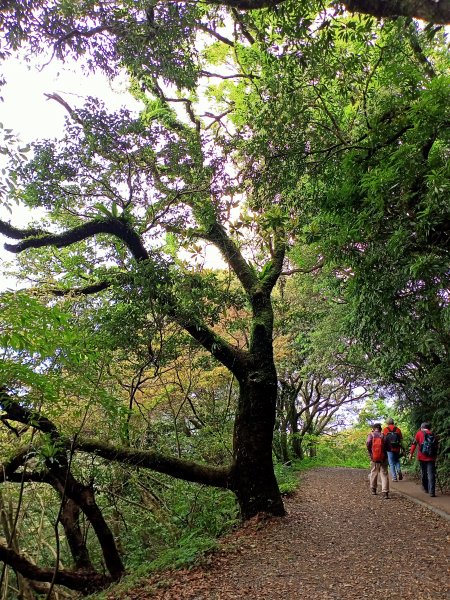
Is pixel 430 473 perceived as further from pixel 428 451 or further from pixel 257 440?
pixel 257 440

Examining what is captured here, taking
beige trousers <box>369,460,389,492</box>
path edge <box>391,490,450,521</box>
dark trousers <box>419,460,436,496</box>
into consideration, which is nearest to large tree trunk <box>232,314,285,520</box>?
path edge <box>391,490,450,521</box>

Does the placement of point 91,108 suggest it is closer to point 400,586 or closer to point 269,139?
point 269,139

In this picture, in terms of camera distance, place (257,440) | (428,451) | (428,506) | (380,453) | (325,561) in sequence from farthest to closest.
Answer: (380,453)
(428,451)
(428,506)
(257,440)
(325,561)

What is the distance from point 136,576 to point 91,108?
675 centimetres

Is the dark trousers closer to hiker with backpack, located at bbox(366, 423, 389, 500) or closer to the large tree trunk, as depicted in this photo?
hiker with backpack, located at bbox(366, 423, 389, 500)

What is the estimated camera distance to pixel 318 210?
677cm

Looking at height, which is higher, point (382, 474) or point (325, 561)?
point (382, 474)

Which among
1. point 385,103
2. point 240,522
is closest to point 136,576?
point 240,522

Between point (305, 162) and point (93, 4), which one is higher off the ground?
point (93, 4)

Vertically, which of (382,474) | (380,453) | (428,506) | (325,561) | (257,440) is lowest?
(325,561)

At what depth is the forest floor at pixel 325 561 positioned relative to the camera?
4734 mm

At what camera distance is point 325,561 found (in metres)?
5.70

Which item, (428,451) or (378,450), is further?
(378,450)

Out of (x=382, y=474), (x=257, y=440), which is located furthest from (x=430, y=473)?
(x=257, y=440)
